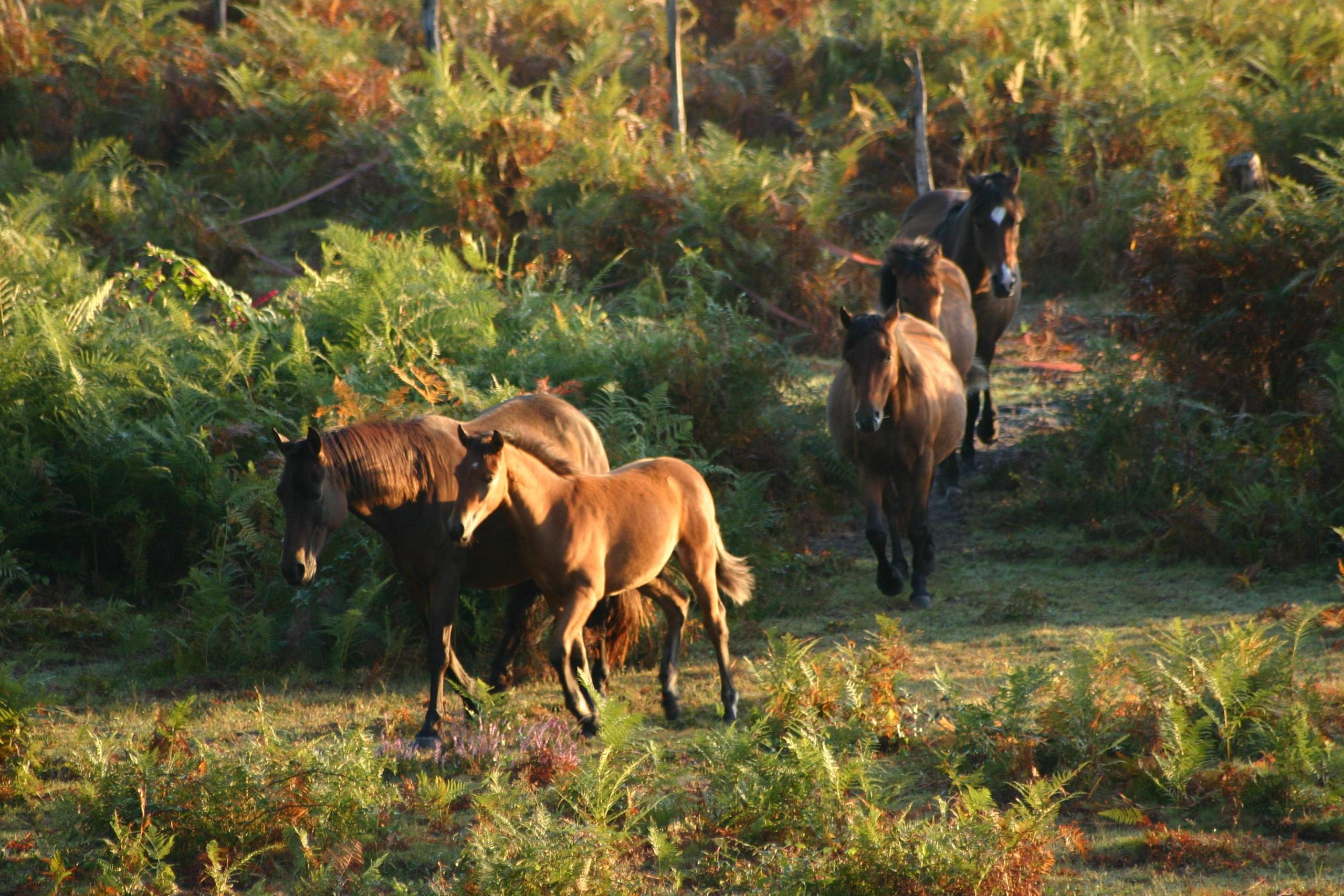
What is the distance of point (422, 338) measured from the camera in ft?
31.0

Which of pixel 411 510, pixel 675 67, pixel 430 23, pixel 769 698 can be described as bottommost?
pixel 769 698

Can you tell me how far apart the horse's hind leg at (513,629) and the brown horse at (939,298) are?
12.5ft

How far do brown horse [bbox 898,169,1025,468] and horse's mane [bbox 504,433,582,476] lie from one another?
5487 millimetres

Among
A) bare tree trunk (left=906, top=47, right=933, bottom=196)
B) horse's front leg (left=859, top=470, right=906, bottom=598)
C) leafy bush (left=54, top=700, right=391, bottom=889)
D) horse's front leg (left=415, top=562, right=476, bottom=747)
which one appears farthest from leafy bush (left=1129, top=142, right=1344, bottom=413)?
leafy bush (left=54, top=700, right=391, bottom=889)

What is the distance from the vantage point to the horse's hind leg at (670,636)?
7.04 metres

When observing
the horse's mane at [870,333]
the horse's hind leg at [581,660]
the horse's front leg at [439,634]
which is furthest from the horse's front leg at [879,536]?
the horse's front leg at [439,634]

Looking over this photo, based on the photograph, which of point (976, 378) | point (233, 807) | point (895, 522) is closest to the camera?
point (233, 807)

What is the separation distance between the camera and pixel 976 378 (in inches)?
436

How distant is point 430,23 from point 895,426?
11.5 m

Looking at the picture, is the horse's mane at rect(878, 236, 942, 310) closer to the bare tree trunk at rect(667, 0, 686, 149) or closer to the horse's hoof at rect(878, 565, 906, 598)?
the horse's hoof at rect(878, 565, 906, 598)

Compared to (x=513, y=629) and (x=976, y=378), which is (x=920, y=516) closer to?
(x=976, y=378)

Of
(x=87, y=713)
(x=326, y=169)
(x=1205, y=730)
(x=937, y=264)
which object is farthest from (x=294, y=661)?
(x=326, y=169)

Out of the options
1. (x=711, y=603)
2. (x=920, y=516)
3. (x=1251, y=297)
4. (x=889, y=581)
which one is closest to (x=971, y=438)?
(x=1251, y=297)

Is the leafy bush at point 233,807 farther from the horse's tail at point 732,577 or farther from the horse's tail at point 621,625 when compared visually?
the horse's tail at point 732,577
